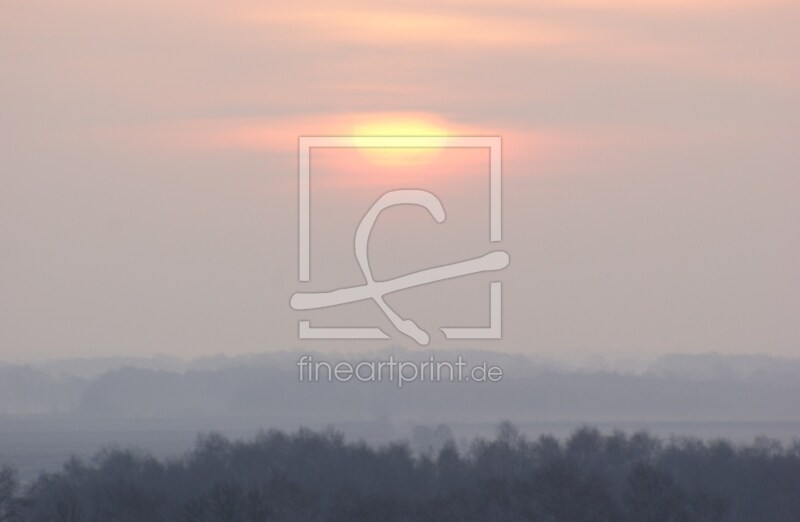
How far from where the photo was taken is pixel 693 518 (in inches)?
1180

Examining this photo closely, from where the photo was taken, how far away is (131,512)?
99.2 feet

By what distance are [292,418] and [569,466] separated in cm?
5020

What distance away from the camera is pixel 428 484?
40.5m

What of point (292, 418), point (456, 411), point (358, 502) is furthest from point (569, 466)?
point (292, 418)

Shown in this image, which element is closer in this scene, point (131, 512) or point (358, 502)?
point (131, 512)

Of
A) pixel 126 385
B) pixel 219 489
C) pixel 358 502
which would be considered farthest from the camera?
pixel 126 385

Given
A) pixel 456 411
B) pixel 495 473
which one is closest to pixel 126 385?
pixel 456 411

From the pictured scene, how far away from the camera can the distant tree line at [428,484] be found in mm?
29984

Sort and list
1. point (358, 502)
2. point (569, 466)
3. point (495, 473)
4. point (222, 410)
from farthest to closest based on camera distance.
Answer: point (222, 410) → point (495, 473) → point (569, 466) → point (358, 502)

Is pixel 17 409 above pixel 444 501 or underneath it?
underneath

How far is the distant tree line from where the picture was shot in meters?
30.0

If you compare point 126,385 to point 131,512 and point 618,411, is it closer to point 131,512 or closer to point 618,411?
point 618,411

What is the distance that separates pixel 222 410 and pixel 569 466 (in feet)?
209

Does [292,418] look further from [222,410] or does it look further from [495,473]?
[495,473]
